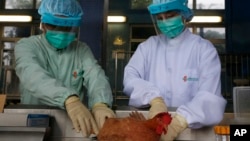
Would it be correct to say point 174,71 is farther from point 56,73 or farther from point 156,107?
point 56,73

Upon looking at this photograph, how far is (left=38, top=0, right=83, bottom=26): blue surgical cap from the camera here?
1.63 m

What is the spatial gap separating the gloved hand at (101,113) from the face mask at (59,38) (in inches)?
18.6

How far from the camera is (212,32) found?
7.47 metres

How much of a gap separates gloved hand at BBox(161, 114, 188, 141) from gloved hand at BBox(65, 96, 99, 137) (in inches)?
10.2

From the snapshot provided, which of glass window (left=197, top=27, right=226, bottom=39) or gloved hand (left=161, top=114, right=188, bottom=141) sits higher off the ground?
glass window (left=197, top=27, right=226, bottom=39)

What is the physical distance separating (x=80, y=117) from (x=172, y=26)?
83cm

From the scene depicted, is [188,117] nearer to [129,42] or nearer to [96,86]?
[96,86]

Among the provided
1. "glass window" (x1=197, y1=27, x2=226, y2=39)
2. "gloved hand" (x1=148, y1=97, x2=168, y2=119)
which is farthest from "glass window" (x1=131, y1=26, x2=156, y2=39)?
"gloved hand" (x1=148, y1=97, x2=168, y2=119)

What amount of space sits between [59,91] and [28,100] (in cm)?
58

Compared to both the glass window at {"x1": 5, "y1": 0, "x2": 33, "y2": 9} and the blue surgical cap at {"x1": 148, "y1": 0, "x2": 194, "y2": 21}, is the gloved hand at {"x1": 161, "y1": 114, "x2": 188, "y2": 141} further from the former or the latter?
the glass window at {"x1": 5, "y1": 0, "x2": 33, "y2": 9}

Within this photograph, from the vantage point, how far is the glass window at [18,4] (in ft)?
25.1

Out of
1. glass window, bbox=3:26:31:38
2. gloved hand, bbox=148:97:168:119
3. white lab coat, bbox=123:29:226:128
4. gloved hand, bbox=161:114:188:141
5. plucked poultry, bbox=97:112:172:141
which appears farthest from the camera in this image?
glass window, bbox=3:26:31:38

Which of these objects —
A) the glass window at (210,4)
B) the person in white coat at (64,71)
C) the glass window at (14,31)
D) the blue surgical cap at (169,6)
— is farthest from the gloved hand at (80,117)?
the glass window at (14,31)

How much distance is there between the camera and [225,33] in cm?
733
